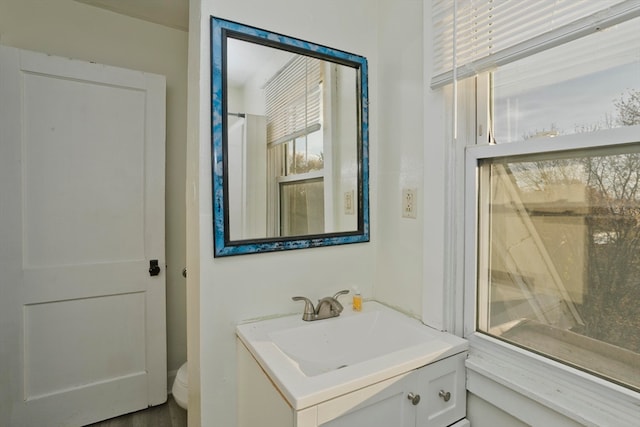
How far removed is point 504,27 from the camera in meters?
0.99

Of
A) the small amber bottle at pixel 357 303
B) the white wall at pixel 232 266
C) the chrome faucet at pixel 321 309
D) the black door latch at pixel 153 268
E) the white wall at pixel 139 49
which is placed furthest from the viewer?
the black door latch at pixel 153 268

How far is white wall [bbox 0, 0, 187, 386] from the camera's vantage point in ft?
5.83

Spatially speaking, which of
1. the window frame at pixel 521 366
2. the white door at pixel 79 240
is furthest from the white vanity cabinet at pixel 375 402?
the white door at pixel 79 240

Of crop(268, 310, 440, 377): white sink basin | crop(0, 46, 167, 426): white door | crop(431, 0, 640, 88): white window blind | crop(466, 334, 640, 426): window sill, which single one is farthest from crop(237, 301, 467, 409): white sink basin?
crop(0, 46, 167, 426): white door

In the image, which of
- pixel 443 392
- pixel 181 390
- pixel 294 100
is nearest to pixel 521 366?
pixel 443 392

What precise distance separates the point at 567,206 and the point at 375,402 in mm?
817

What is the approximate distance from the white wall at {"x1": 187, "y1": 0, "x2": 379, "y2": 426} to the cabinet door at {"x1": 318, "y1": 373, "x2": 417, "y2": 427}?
0.53 metres

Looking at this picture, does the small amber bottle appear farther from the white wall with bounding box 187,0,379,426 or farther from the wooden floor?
the wooden floor

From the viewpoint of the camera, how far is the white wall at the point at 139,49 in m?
1.78

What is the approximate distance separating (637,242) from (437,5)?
3.31 feet

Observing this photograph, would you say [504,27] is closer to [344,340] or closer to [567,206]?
[567,206]

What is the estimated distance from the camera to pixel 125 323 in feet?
6.27

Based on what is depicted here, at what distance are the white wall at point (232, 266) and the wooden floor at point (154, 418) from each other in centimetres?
79

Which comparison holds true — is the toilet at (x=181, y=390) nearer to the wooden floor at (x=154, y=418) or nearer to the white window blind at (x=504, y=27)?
the wooden floor at (x=154, y=418)
